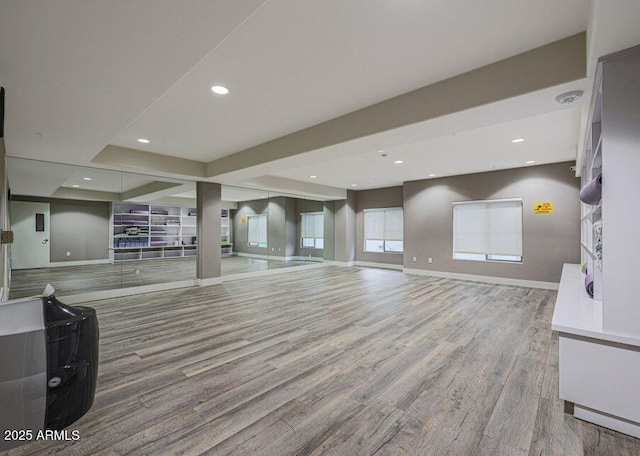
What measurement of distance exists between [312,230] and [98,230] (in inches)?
267

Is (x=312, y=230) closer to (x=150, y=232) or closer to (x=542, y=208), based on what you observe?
(x=150, y=232)

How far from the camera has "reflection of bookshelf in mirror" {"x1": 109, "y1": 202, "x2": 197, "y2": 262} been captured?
5.74 meters

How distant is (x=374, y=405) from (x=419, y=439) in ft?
1.31

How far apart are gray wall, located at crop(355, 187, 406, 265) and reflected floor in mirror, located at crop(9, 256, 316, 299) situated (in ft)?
19.0

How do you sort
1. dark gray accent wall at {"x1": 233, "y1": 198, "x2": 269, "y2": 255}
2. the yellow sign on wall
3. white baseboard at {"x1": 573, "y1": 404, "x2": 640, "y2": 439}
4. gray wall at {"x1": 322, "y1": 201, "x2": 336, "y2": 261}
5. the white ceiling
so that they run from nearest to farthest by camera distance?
the white ceiling, white baseboard at {"x1": 573, "y1": 404, "x2": 640, "y2": 439}, the yellow sign on wall, dark gray accent wall at {"x1": 233, "y1": 198, "x2": 269, "y2": 255}, gray wall at {"x1": 322, "y1": 201, "x2": 336, "y2": 261}

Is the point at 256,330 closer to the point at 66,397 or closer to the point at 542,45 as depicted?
the point at 66,397

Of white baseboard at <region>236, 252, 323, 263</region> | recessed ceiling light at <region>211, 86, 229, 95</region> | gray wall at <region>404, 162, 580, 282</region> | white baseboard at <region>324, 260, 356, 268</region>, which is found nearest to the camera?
recessed ceiling light at <region>211, 86, 229, 95</region>

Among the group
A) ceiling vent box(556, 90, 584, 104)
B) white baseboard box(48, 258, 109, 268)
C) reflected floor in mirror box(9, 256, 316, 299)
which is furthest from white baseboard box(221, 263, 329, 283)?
ceiling vent box(556, 90, 584, 104)

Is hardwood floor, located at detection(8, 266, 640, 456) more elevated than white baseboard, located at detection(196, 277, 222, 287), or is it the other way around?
white baseboard, located at detection(196, 277, 222, 287)

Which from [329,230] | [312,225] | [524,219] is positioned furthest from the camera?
[312,225]

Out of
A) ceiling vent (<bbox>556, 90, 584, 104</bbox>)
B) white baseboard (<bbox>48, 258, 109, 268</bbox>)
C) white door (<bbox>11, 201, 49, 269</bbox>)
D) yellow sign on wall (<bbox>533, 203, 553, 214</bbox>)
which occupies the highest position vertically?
ceiling vent (<bbox>556, 90, 584, 104</bbox>)

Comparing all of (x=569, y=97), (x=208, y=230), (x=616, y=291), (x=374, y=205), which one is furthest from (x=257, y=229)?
(x=616, y=291)

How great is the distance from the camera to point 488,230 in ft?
23.5

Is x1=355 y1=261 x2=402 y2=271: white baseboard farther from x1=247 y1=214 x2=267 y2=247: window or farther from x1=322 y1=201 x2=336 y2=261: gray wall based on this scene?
x1=247 y1=214 x2=267 y2=247: window
